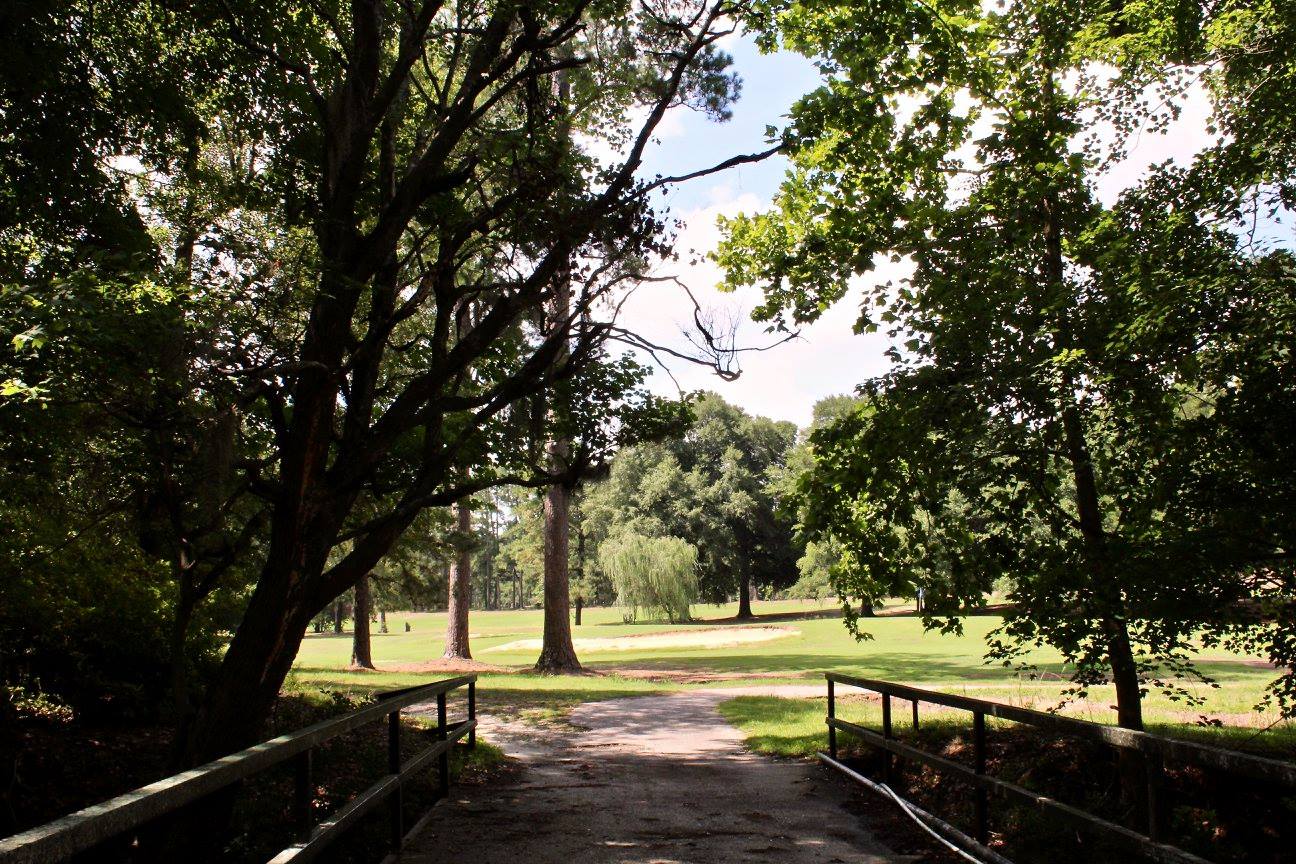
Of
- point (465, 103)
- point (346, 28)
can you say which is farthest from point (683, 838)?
point (346, 28)

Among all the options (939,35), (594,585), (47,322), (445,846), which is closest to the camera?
(47,322)

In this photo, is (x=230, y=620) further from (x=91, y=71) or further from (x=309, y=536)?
(x=91, y=71)

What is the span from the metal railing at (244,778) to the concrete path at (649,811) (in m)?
0.58

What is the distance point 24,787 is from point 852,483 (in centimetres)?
762

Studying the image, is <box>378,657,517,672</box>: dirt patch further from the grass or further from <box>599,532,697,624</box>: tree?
<box>599,532,697,624</box>: tree

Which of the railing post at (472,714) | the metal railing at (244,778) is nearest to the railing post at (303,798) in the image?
the metal railing at (244,778)

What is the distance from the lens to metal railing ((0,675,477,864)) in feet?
7.30

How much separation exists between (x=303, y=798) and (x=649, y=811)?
12.4 feet

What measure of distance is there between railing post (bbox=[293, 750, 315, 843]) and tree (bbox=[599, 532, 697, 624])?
137 feet

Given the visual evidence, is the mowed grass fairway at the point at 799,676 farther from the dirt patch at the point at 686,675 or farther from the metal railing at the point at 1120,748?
the metal railing at the point at 1120,748

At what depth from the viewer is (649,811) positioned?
7539 mm

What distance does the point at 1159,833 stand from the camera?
3.92m

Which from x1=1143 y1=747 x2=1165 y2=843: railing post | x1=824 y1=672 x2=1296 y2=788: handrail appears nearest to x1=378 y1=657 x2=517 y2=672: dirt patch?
x1=824 y1=672 x2=1296 y2=788: handrail

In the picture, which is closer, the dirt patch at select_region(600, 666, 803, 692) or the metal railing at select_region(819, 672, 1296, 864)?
the metal railing at select_region(819, 672, 1296, 864)
